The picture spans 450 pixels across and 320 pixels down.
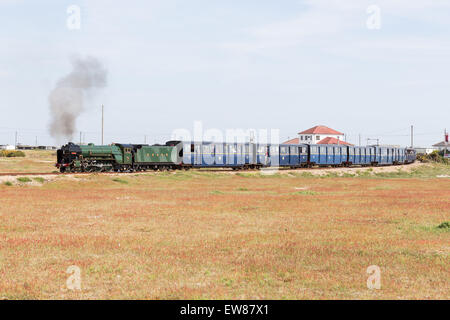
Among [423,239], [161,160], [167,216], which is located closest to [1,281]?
[167,216]

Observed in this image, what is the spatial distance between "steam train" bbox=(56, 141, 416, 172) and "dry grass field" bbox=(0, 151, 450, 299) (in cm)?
1955

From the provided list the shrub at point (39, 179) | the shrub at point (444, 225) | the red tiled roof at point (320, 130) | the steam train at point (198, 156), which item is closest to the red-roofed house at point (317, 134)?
the red tiled roof at point (320, 130)

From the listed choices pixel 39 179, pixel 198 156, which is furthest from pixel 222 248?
pixel 198 156

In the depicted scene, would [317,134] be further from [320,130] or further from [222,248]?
[222,248]

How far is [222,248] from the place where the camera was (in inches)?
667

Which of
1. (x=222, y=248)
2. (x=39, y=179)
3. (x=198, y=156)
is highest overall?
(x=198, y=156)

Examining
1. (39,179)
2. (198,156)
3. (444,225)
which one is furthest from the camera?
(198,156)

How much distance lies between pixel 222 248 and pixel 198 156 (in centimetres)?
4689

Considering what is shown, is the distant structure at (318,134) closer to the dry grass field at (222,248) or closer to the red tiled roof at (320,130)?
the red tiled roof at (320,130)

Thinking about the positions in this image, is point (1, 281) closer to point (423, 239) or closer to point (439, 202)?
point (423, 239)

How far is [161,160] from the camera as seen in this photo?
60625 mm

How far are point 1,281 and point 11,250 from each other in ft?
13.7

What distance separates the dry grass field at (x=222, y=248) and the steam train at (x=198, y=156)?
64.1ft
